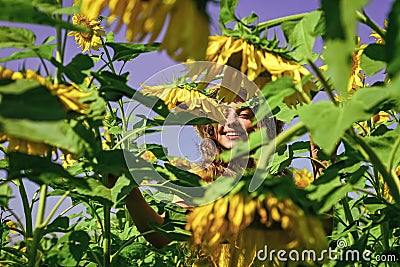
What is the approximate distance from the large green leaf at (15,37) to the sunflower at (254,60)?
33cm

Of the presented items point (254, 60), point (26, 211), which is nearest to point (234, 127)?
point (26, 211)

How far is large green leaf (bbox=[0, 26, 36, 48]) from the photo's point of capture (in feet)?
2.84

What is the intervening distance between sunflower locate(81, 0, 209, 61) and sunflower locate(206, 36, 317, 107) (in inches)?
12.9

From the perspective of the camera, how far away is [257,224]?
0.87 meters

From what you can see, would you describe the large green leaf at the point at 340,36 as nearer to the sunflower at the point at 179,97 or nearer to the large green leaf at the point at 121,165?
the large green leaf at the point at 121,165

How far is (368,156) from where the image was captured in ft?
2.89

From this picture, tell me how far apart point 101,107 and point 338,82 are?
0.53 m

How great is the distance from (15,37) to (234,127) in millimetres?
1413

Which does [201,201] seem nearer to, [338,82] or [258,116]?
[258,116]

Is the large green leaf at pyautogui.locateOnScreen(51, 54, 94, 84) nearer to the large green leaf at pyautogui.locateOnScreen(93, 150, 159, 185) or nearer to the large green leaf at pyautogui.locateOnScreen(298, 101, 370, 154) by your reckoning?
the large green leaf at pyautogui.locateOnScreen(93, 150, 159, 185)

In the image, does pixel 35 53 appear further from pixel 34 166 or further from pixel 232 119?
pixel 232 119

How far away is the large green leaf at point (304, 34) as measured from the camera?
96 centimetres

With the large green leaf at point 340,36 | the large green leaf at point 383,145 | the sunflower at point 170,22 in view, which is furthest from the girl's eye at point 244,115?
the large green leaf at point 340,36

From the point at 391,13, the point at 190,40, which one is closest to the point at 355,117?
the point at 391,13
